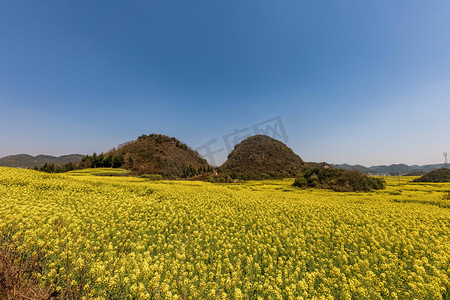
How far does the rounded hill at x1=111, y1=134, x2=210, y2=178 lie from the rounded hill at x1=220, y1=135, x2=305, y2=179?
20738mm

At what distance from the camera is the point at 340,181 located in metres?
30.0

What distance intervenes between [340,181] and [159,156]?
64119mm

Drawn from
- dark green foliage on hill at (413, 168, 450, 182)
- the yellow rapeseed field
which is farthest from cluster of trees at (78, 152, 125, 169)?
dark green foliage on hill at (413, 168, 450, 182)

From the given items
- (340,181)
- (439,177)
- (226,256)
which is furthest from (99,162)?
(439,177)

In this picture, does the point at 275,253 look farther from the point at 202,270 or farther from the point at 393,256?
the point at 393,256

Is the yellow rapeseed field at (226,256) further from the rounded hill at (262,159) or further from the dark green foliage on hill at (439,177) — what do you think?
the rounded hill at (262,159)

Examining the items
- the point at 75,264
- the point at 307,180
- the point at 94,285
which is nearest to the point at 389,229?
the point at 94,285

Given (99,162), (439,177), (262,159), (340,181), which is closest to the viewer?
(340,181)

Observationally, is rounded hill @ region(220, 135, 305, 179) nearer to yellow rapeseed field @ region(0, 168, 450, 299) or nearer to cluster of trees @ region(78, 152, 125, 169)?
cluster of trees @ region(78, 152, 125, 169)

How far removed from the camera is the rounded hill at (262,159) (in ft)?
293

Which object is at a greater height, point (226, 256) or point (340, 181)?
point (340, 181)

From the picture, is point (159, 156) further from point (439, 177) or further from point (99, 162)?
point (439, 177)

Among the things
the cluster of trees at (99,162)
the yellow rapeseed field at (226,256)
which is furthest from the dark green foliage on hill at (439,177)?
the cluster of trees at (99,162)

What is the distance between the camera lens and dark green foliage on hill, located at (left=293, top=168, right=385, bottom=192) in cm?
2822
